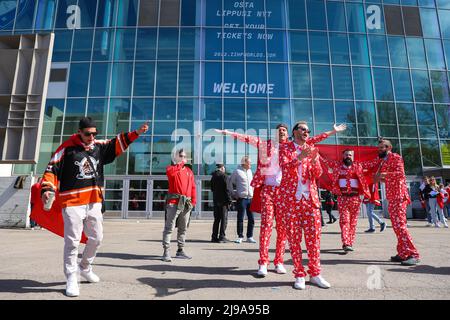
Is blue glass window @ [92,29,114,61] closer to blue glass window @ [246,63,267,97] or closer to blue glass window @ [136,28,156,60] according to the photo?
blue glass window @ [136,28,156,60]

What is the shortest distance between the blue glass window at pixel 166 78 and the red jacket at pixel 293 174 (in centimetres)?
1799

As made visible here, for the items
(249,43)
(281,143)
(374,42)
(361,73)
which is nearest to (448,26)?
(374,42)

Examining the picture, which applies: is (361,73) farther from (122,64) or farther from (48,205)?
(48,205)

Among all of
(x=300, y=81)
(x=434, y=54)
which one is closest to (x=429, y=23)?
(x=434, y=54)

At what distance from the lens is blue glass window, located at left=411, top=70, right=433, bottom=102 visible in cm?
2159

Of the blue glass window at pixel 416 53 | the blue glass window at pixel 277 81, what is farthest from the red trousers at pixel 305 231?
the blue glass window at pixel 416 53

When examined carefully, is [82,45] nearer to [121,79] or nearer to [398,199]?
[121,79]

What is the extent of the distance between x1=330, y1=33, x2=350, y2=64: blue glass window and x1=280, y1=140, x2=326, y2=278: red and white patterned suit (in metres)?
20.4

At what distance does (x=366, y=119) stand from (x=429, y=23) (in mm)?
9694

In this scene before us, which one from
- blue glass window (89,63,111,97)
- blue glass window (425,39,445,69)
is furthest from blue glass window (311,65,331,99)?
blue glass window (89,63,111,97)

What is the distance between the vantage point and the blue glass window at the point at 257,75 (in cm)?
2089

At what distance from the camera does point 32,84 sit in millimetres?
7875

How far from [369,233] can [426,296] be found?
731 centimetres

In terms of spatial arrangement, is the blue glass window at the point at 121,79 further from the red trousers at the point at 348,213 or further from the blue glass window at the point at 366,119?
the red trousers at the point at 348,213
